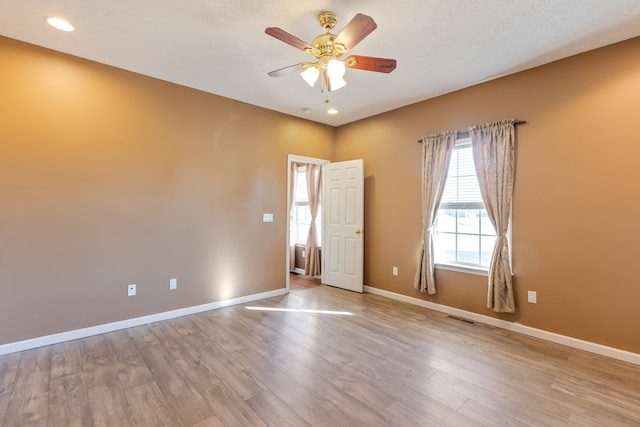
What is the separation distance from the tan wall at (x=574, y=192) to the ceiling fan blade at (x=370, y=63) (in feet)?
4.44

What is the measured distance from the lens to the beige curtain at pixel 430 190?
380 cm

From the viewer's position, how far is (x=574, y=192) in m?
2.88

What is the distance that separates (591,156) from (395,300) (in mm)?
2767

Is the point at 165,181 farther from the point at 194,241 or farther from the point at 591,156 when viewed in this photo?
the point at 591,156

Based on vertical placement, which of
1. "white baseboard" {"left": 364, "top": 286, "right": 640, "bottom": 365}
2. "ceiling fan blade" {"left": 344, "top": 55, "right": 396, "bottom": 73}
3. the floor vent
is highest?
"ceiling fan blade" {"left": 344, "top": 55, "right": 396, "bottom": 73}

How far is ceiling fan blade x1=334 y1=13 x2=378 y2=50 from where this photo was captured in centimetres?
184

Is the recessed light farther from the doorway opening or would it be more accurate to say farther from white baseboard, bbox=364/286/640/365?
white baseboard, bbox=364/286/640/365

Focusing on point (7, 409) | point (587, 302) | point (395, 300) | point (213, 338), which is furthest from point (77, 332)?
point (587, 302)

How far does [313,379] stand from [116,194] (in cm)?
274

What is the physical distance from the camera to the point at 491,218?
3352 millimetres

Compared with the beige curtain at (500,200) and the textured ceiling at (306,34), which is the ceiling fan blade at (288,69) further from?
the beige curtain at (500,200)

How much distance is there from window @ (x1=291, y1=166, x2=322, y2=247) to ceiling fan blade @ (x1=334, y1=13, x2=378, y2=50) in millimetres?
3917

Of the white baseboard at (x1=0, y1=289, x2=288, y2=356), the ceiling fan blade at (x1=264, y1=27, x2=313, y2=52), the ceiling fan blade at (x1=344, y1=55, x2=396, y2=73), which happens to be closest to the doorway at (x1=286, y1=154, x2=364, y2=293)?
the white baseboard at (x1=0, y1=289, x2=288, y2=356)

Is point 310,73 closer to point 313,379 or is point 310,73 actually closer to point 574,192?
point 313,379
